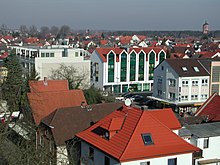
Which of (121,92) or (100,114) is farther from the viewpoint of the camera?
(121,92)

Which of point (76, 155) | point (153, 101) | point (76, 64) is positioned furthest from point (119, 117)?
point (76, 64)

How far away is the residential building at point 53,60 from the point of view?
162 feet

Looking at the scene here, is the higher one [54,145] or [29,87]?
[29,87]

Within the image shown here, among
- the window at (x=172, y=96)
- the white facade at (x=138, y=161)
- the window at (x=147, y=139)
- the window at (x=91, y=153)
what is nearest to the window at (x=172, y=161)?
the white facade at (x=138, y=161)

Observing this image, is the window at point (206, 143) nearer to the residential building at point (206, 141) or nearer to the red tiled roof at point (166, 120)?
the residential building at point (206, 141)

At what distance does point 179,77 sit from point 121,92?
1559 centimetres

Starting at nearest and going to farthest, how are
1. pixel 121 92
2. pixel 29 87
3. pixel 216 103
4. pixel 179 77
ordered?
pixel 216 103 < pixel 29 87 < pixel 179 77 < pixel 121 92

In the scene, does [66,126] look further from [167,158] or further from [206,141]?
[206,141]

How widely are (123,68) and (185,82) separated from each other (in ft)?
47.7

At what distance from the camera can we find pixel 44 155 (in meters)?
13.8

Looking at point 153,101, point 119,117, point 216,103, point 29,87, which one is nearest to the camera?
point 119,117

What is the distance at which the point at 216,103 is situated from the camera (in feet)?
88.9

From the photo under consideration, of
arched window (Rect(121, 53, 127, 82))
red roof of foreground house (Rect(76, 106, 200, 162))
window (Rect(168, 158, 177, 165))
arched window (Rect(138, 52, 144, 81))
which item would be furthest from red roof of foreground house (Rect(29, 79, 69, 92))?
arched window (Rect(138, 52, 144, 81))

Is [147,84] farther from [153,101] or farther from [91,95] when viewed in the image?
[91,95]
